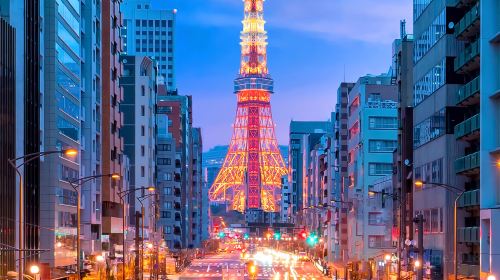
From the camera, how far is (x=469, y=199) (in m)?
78.1

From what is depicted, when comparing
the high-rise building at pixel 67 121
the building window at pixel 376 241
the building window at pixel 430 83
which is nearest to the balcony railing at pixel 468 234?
the building window at pixel 430 83

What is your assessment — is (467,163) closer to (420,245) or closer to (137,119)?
(420,245)

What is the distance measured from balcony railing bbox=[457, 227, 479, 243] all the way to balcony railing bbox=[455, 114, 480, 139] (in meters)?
6.28

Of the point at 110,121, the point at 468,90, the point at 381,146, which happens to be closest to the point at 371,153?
the point at 381,146

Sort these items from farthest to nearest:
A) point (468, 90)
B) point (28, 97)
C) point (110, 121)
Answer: point (110, 121) → point (28, 97) → point (468, 90)

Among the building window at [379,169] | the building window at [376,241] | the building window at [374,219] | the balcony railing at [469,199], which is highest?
the building window at [379,169]

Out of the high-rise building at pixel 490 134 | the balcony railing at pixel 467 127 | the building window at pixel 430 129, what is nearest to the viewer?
the high-rise building at pixel 490 134

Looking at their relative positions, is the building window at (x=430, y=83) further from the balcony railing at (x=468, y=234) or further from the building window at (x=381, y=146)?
the building window at (x=381, y=146)

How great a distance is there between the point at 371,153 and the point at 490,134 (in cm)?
8806

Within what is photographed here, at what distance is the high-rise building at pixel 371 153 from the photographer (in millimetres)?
149375

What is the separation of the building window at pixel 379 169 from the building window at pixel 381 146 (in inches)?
79.7

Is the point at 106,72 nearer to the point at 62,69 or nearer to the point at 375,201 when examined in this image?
the point at 62,69

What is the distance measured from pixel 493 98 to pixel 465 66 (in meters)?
15.9

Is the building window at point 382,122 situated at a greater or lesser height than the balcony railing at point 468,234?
greater
